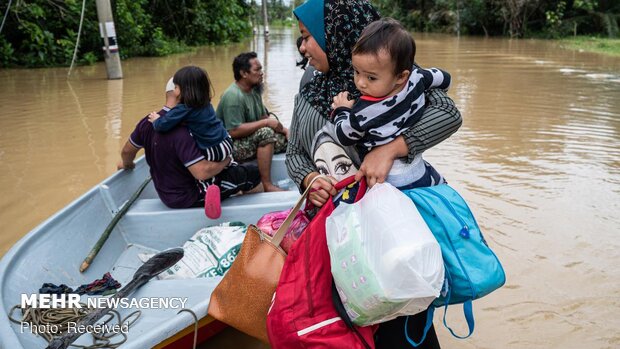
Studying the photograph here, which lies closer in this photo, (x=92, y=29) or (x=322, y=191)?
(x=322, y=191)

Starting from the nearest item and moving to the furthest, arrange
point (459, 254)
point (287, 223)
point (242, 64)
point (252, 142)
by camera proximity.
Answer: point (459, 254)
point (287, 223)
point (242, 64)
point (252, 142)

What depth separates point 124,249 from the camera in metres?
3.16

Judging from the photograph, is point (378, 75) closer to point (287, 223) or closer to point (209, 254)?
point (287, 223)

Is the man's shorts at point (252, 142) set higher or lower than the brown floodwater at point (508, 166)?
higher

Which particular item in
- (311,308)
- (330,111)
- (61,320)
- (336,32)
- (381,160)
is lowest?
(61,320)

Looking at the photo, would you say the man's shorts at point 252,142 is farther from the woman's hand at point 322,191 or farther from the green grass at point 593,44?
the green grass at point 593,44

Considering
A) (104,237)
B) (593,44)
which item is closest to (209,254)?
(104,237)

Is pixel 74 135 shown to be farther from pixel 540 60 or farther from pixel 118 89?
pixel 540 60

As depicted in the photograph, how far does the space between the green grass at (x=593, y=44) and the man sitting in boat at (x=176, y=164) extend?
15.8m

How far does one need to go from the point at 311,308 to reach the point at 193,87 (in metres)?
1.83

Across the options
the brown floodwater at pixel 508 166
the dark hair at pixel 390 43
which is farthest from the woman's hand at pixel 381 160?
the brown floodwater at pixel 508 166

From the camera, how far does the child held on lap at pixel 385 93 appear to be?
4.88ft

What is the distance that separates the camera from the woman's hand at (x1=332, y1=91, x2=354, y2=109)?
1.63m

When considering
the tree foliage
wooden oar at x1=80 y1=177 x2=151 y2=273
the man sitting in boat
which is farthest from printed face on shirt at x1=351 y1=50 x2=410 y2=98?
the tree foliage
